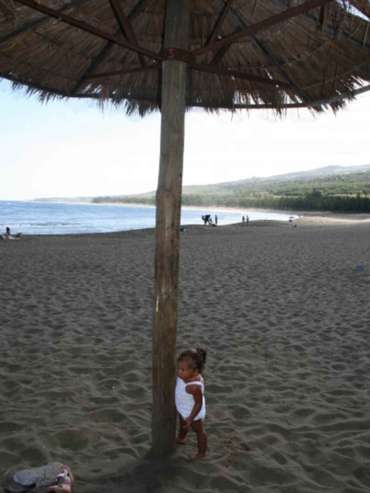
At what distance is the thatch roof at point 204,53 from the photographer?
3.04m

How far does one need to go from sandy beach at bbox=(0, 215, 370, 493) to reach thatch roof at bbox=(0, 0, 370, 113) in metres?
2.54

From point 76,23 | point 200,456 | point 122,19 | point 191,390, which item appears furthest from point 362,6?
point 200,456

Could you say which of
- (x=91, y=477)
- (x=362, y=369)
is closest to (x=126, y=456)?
(x=91, y=477)

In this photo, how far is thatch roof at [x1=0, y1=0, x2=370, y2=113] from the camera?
3043 millimetres

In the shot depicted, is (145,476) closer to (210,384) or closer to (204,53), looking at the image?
(210,384)

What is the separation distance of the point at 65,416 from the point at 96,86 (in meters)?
3.04

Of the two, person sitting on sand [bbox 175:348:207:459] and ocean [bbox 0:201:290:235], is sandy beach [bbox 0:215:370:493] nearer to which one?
person sitting on sand [bbox 175:348:207:459]

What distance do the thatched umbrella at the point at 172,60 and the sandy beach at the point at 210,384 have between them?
1.60 feet

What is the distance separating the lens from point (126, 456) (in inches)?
113

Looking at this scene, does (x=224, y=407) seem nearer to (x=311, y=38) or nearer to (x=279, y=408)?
(x=279, y=408)

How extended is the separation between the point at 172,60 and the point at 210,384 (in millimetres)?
2831

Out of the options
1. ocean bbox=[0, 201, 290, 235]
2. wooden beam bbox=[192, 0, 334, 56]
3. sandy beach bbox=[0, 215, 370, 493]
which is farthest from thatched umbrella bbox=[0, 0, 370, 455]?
ocean bbox=[0, 201, 290, 235]

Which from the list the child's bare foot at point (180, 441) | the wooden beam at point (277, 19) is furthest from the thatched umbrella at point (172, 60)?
the child's bare foot at point (180, 441)

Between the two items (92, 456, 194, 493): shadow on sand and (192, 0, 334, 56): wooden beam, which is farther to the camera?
(92, 456, 194, 493): shadow on sand
